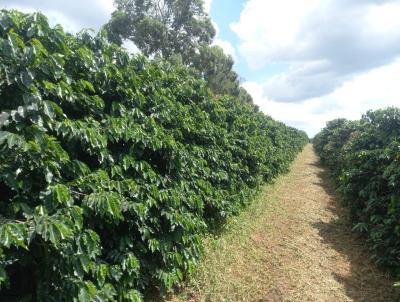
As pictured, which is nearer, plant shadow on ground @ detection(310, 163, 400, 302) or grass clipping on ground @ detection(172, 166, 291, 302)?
grass clipping on ground @ detection(172, 166, 291, 302)

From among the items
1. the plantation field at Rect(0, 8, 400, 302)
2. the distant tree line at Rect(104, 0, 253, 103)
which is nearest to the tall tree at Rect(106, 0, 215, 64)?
the distant tree line at Rect(104, 0, 253, 103)

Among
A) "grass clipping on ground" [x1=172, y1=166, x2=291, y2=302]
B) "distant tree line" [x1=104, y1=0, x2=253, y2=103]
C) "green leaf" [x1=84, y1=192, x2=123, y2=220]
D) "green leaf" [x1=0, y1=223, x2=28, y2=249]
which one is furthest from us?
"distant tree line" [x1=104, y1=0, x2=253, y2=103]

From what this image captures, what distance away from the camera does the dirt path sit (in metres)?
5.12

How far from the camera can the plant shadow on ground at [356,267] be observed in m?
5.21

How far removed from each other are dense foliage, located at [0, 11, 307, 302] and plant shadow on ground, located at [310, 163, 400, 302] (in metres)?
2.73

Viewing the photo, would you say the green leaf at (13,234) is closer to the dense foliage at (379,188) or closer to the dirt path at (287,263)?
the dirt path at (287,263)

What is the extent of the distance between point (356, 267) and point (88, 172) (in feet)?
17.7

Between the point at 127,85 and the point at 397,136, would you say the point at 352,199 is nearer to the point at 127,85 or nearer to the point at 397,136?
the point at 397,136

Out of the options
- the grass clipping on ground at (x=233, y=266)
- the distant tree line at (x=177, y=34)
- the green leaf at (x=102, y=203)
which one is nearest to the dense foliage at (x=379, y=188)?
the grass clipping on ground at (x=233, y=266)

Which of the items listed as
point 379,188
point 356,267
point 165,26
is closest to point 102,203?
point 356,267

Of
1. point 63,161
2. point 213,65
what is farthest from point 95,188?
point 213,65

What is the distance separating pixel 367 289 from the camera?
17.7 feet

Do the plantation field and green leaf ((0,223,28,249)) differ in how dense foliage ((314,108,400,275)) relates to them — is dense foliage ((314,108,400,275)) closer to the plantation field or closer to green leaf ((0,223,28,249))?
the plantation field

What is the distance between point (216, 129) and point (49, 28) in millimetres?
4662
